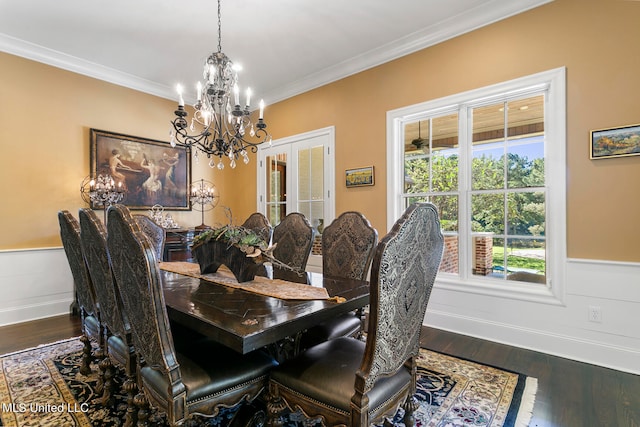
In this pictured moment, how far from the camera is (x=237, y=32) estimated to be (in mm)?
3174

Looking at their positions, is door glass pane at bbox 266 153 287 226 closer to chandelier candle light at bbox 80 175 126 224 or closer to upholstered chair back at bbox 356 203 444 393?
chandelier candle light at bbox 80 175 126 224

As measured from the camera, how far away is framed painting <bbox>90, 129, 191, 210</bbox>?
4.00 metres

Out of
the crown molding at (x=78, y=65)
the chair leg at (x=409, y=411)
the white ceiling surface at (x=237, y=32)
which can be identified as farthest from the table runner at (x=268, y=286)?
the crown molding at (x=78, y=65)

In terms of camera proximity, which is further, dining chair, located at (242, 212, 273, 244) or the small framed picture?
the small framed picture

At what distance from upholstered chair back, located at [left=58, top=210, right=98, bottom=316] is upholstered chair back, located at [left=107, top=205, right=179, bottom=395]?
3.03 ft

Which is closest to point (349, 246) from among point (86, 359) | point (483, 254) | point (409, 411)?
point (409, 411)

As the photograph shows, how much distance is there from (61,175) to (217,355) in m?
3.65

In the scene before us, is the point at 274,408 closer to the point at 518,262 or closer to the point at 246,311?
the point at 246,311

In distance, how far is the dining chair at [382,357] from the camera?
43.0 inches

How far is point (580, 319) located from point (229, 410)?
276 cm

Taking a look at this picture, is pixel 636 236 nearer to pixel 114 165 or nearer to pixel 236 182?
pixel 236 182

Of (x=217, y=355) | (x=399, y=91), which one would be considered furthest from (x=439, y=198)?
(x=217, y=355)

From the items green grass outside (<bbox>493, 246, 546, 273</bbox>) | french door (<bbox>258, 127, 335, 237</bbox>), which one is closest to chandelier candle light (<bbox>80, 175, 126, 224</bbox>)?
french door (<bbox>258, 127, 335, 237</bbox>)

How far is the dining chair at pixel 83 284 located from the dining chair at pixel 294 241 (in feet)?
4.07
